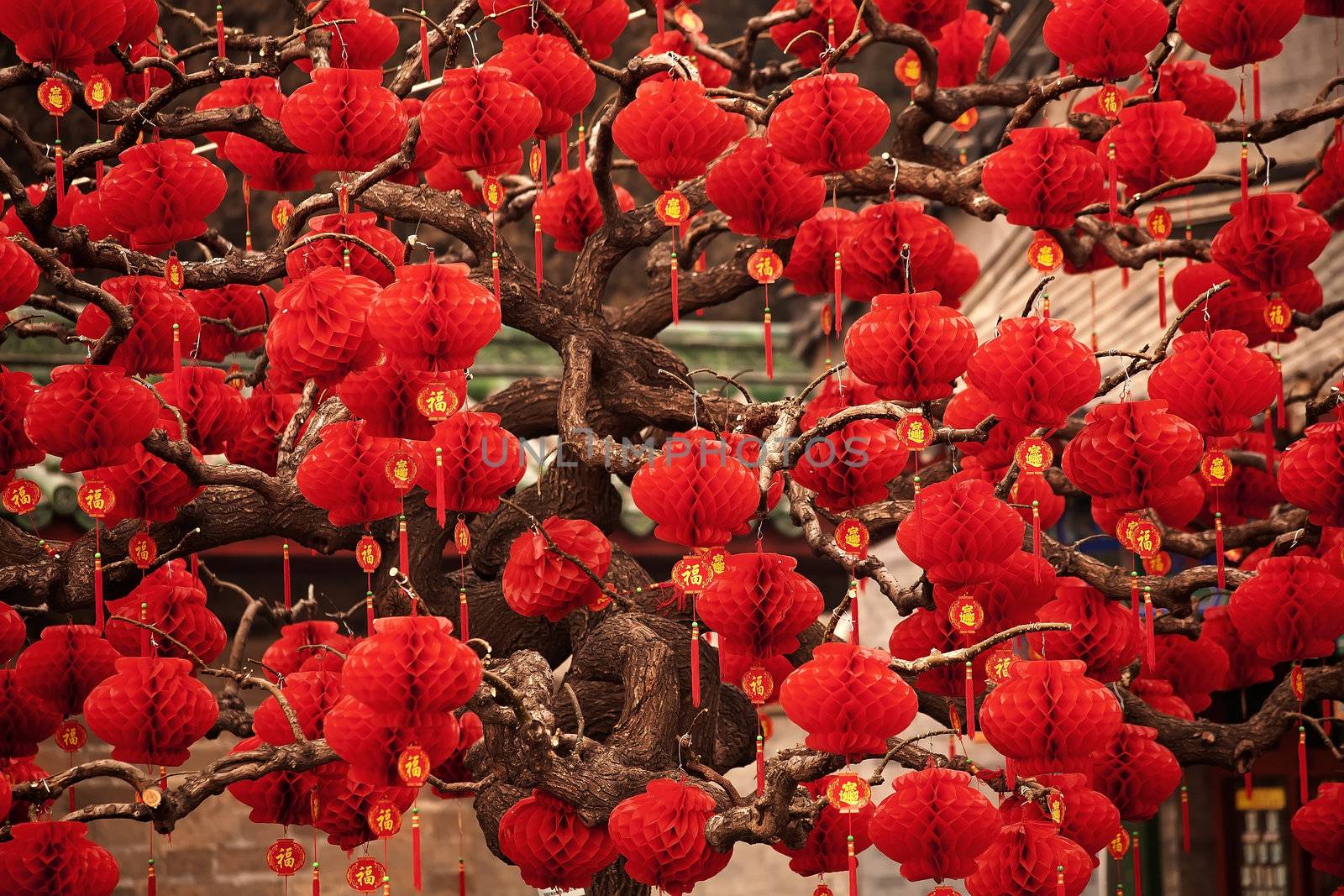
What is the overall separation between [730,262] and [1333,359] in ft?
7.00

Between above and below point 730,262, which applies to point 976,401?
below

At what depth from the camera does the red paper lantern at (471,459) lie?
14.4ft

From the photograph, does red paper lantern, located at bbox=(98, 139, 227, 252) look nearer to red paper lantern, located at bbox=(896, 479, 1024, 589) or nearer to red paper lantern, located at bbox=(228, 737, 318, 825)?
red paper lantern, located at bbox=(228, 737, 318, 825)

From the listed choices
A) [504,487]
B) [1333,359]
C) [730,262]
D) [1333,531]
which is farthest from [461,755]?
[1333,359]

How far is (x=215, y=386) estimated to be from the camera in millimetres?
4984

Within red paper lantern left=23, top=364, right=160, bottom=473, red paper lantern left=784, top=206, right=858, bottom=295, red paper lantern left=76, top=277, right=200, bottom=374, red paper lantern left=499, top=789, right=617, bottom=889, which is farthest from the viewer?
red paper lantern left=784, top=206, right=858, bottom=295

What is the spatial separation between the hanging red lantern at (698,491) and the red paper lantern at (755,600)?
4.9 inches

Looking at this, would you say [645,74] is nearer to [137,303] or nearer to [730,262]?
[730,262]

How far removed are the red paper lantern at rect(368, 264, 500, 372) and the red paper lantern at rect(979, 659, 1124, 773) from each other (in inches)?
58.1

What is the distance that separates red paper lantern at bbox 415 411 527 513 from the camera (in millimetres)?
4398

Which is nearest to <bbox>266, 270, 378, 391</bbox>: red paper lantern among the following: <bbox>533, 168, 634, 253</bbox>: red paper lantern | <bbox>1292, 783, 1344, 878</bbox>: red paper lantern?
<bbox>533, 168, 634, 253</bbox>: red paper lantern

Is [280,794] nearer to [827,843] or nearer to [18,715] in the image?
[18,715]

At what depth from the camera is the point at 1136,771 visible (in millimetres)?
4910

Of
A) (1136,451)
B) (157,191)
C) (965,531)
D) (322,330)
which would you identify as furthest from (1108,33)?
(157,191)
